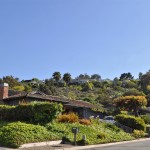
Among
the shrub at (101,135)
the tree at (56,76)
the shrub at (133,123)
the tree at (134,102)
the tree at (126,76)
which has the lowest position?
the shrub at (101,135)

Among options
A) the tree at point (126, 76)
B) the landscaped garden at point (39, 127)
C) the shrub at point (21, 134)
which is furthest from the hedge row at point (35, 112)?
the tree at point (126, 76)

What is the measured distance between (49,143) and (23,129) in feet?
6.57

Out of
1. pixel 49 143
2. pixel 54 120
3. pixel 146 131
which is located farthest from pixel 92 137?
pixel 146 131

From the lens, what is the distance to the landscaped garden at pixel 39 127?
2431 centimetres

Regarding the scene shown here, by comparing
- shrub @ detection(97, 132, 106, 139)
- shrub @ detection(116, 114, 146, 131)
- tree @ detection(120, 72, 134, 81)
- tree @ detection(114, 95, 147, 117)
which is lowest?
shrub @ detection(97, 132, 106, 139)

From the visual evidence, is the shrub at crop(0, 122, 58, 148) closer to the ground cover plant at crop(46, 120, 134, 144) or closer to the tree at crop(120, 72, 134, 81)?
the ground cover plant at crop(46, 120, 134, 144)

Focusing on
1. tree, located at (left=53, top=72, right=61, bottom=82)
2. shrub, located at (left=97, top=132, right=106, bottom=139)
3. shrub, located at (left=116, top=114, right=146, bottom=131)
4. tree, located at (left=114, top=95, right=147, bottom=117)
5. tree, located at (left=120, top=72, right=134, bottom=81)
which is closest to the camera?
shrub, located at (left=97, top=132, right=106, bottom=139)

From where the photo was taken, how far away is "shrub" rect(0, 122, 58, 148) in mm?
23281

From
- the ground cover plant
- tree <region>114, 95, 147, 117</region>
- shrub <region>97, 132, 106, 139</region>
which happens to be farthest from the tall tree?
shrub <region>97, 132, 106, 139</region>

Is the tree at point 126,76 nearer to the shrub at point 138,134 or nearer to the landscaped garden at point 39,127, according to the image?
the shrub at point 138,134

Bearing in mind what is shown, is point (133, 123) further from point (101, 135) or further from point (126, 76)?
point (126, 76)

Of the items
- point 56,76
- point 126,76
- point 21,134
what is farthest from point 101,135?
point 126,76

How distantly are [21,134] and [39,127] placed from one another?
285 cm

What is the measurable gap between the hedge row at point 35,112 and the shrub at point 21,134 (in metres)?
1.48
